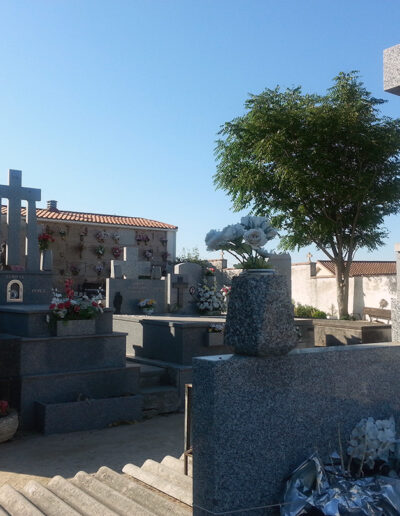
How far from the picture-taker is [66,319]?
7965mm

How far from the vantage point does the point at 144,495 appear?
418 cm

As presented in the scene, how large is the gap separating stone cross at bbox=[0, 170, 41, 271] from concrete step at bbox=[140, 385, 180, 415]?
13.1 feet

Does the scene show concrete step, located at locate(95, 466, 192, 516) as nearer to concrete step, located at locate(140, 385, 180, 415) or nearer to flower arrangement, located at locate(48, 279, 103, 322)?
concrete step, located at locate(140, 385, 180, 415)

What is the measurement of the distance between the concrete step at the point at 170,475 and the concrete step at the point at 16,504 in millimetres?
1111

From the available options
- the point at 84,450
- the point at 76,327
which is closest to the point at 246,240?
the point at 84,450

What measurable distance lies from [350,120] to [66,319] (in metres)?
12.4

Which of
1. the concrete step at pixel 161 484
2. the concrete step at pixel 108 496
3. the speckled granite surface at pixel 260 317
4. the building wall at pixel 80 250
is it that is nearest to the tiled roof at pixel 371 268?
the building wall at pixel 80 250

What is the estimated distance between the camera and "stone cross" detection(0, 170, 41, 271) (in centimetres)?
1045

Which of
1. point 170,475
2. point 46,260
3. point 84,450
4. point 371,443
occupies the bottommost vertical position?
point 84,450

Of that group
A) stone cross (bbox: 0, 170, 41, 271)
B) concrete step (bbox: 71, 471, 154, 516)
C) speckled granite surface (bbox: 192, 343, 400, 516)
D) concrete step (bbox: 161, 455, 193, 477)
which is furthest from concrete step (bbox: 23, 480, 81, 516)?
stone cross (bbox: 0, 170, 41, 271)

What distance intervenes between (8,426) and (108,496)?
2977mm

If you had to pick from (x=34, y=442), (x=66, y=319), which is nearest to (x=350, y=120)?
(x=66, y=319)

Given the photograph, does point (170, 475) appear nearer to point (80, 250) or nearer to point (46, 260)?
point (46, 260)

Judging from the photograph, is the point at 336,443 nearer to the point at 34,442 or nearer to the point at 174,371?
the point at 34,442
